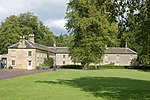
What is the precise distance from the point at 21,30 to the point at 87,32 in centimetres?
3439

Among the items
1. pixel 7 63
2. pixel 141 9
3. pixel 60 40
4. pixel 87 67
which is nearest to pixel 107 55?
pixel 87 67

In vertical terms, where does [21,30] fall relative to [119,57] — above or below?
above

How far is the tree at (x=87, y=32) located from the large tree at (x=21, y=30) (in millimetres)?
26681

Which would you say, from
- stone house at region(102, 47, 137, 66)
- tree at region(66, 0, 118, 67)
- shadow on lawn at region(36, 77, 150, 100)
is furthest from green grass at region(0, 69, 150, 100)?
stone house at region(102, 47, 137, 66)

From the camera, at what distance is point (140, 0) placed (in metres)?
16.2

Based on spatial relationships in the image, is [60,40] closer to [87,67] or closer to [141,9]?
[87,67]

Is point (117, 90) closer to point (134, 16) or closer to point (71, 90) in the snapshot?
point (71, 90)

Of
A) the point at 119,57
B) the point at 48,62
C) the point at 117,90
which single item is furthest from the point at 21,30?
the point at 117,90

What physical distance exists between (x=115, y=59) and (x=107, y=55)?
294 cm

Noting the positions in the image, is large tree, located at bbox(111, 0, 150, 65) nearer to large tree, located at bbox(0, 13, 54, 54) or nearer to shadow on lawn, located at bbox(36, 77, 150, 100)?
shadow on lawn, located at bbox(36, 77, 150, 100)

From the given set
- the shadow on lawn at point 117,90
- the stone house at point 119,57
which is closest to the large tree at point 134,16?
the shadow on lawn at point 117,90

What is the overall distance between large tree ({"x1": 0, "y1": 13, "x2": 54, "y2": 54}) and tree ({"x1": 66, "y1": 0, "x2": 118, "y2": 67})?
26681 millimetres

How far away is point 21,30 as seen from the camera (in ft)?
319

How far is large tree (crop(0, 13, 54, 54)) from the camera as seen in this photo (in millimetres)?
91438
